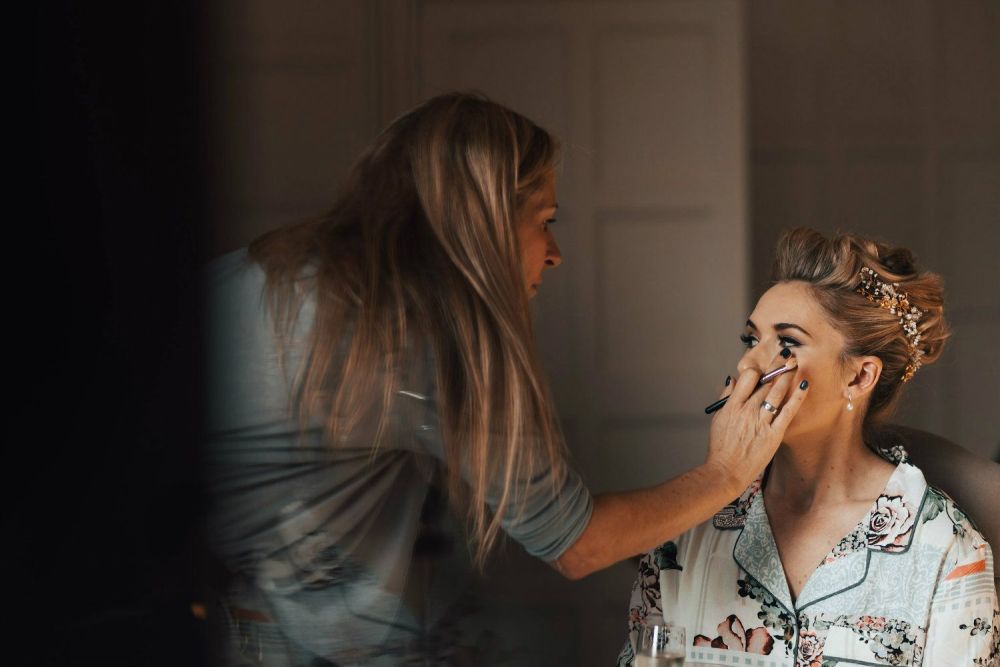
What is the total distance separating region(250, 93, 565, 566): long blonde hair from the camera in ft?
2.99

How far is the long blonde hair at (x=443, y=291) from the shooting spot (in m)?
0.91

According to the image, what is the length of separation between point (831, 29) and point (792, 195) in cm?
25

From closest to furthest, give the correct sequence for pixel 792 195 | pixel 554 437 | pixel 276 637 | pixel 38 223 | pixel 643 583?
pixel 38 223 < pixel 276 637 < pixel 554 437 < pixel 643 583 < pixel 792 195

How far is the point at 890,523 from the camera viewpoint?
150 centimetres

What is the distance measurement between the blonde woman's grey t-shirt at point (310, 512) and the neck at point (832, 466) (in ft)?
2.55

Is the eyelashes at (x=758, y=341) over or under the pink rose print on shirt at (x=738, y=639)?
over

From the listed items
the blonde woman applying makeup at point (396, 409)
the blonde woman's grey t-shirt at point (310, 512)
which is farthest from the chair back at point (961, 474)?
the blonde woman's grey t-shirt at point (310, 512)

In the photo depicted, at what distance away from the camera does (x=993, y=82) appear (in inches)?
60.2

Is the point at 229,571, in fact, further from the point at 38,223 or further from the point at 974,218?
the point at 974,218

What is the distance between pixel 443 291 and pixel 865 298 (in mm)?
797

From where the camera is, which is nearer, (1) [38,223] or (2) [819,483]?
(1) [38,223]

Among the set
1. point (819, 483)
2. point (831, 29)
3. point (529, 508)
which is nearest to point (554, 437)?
point (529, 508)

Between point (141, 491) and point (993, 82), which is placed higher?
point (993, 82)

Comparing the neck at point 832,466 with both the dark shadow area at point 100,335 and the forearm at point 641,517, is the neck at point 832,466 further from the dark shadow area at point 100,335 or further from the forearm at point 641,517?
the dark shadow area at point 100,335
